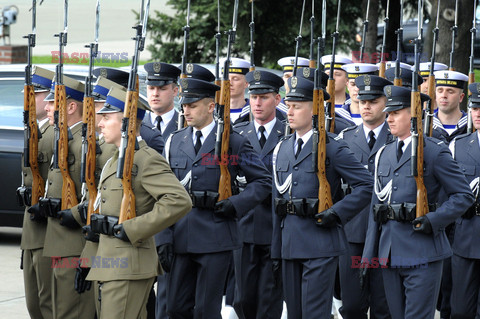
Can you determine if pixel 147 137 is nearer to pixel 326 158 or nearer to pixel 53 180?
pixel 53 180

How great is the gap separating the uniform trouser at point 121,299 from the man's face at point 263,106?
2.62m

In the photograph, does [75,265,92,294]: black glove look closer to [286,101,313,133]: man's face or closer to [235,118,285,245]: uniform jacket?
[286,101,313,133]: man's face

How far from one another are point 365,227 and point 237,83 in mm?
2102

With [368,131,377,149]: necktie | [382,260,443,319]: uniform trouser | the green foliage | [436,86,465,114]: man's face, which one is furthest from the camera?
the green foliage

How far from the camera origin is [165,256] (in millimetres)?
6625

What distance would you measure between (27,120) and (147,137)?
86 cm

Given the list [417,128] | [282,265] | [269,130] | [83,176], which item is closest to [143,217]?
[83,176]

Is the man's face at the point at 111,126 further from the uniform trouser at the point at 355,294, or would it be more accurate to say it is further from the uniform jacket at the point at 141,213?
the uniform trouser at the point at 355,294

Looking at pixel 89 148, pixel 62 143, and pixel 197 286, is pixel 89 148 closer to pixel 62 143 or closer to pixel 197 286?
pixel 62 143

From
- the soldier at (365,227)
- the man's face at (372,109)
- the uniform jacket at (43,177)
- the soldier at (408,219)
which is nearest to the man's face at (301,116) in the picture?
the soldier at (408,219)

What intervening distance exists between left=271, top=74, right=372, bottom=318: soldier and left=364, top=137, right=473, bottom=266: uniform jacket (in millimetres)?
201

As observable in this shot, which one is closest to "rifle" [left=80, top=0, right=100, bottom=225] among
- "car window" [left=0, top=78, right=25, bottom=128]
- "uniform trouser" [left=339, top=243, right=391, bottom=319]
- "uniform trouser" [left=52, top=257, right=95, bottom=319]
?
"uniform trouser" [left=52, top=257, right=95, bottom=319]

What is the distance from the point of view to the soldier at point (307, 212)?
Answer: 6.62 m

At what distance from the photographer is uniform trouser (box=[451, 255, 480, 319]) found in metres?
7.44
